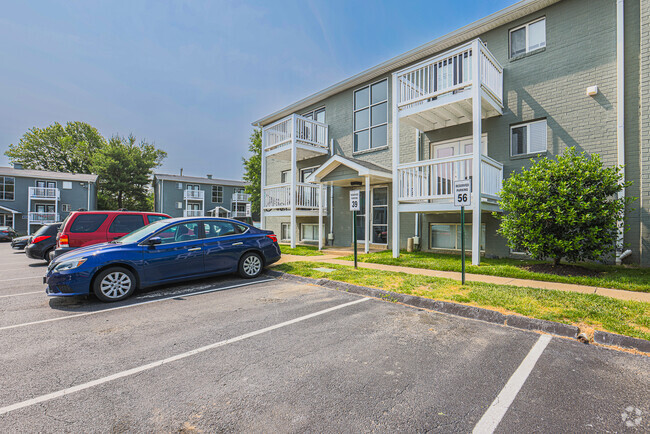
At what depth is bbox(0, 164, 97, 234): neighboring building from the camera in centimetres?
3297

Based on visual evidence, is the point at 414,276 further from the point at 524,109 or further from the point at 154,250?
the point at 524,109

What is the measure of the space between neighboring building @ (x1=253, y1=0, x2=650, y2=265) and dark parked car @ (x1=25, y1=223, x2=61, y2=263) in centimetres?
906

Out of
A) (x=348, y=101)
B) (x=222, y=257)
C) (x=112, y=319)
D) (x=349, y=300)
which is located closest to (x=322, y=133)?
(x=348, y=101)

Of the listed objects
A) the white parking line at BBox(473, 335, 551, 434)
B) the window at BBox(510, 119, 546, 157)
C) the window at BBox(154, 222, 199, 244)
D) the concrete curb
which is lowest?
the white parking line at BBox(473, 335, 551, 434)

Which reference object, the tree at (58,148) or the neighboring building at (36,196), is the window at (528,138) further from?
the tree at (58,148)

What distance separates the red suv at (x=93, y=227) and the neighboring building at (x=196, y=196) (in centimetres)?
2826

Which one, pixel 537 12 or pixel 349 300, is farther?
pixel 537 12

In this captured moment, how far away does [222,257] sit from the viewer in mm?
7012

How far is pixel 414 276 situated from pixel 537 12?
9.08 meters

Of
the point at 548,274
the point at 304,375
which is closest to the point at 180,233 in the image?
the point at 304,375

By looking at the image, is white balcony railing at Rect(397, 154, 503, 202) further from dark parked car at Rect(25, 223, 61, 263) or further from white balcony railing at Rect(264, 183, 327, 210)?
dark parked car at Rect(25, 223, 61, 263)

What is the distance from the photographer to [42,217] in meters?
33.3

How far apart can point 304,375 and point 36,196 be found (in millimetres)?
44054

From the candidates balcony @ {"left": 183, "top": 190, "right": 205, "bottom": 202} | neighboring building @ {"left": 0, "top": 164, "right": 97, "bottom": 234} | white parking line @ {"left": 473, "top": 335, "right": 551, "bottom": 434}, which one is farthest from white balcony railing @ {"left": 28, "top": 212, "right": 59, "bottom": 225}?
white parking line @ {"left": 473, "top": 335, "right": 551, "bottom": 434}
